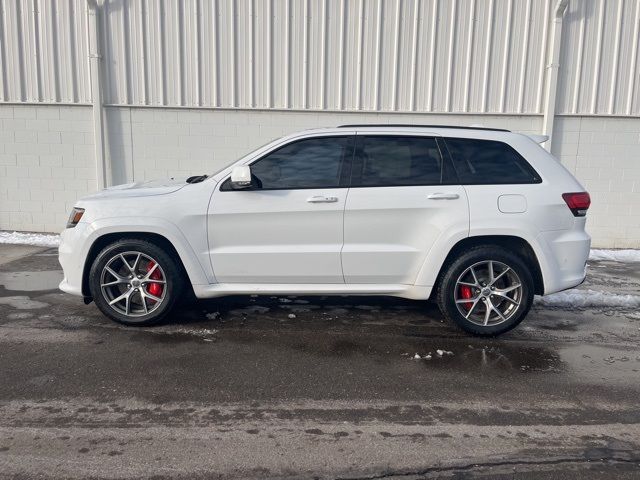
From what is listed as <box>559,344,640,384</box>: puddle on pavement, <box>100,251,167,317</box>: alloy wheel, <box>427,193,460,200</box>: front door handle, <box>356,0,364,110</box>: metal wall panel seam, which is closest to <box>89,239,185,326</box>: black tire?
<box>100,251,167,317</box>: alloy wheel

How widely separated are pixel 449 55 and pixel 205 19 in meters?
4.40

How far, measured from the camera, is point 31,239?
912cm

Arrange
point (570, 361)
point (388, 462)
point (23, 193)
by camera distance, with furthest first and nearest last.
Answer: point (23, 193) → point (570, 361) → point (388, 462)

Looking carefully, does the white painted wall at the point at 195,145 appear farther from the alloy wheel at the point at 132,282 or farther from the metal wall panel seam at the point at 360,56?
the alloy wheel at the point at 132,282

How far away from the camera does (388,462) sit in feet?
9.33

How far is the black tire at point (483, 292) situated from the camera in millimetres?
4668

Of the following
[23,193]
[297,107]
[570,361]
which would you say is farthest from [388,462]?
[23,193]

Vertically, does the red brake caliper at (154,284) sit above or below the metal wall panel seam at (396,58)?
below

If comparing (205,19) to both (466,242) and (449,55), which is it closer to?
(449,55)

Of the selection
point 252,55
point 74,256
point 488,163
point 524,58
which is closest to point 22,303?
point 74,256

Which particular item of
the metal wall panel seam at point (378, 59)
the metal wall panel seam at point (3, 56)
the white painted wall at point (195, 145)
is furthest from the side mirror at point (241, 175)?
the metal wall panel seam at point (3, 56)

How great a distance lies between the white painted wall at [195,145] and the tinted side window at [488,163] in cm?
463

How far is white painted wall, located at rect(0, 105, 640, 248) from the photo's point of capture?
930cm

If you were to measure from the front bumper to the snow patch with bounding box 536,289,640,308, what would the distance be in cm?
497
